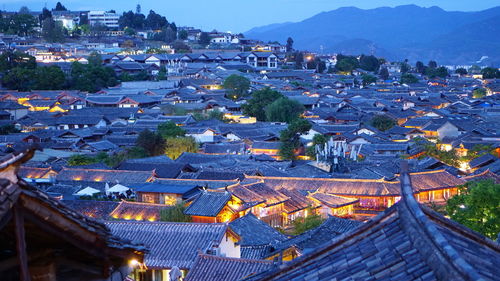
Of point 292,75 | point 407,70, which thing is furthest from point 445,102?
point 407,70

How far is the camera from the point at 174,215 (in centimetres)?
1859

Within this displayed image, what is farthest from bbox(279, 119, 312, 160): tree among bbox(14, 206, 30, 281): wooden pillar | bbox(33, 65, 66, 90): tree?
bbox(14, 206, 30, 281): wooden pillar

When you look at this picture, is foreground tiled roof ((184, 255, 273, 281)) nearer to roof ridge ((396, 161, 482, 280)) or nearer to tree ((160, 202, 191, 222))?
tree ((160, 202, 191, 222))

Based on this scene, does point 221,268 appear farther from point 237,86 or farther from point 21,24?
point 21,24

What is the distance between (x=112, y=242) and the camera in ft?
11.1

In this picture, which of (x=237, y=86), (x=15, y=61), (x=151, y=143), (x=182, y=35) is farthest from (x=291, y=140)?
(x=182, y=35)

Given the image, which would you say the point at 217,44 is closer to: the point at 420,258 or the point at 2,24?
the point at 2,24

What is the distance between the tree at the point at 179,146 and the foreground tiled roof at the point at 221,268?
2271 cm

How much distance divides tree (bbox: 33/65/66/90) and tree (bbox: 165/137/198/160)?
21.7 meters

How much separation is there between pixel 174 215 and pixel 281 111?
27.8 metres

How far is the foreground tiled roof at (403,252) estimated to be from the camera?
3.52 meters

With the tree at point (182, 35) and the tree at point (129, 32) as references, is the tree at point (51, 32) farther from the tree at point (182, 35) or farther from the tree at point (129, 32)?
the tree at point (182, 35)

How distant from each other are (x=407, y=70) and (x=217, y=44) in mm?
29498

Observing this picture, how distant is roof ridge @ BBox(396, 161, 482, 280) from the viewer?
3215mm
